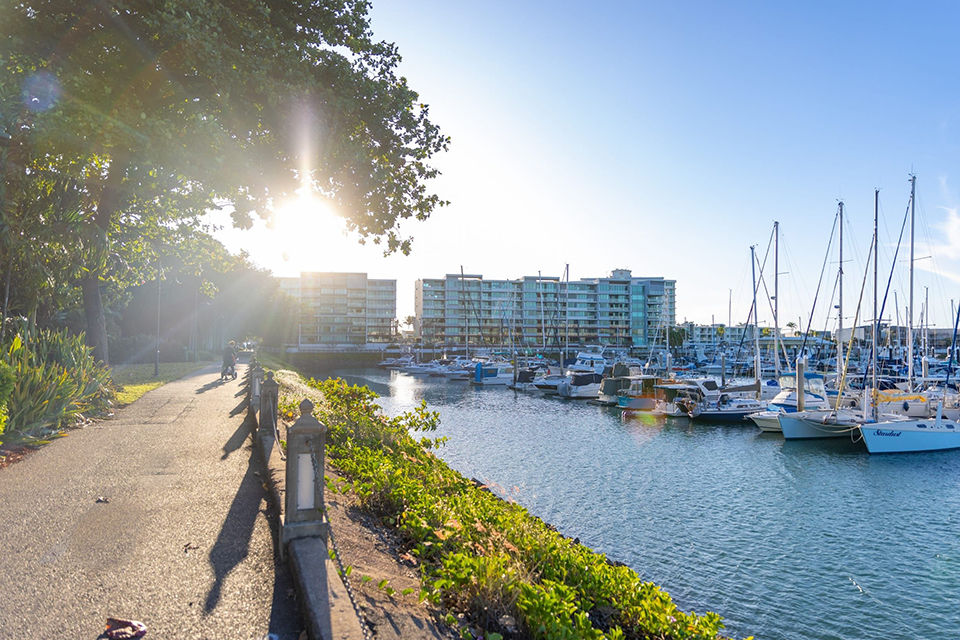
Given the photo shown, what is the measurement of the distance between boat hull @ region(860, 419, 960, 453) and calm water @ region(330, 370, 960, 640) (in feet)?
2.43

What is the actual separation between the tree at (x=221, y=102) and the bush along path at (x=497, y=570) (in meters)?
5.87

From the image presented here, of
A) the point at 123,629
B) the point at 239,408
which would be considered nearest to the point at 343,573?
the point at 123,629

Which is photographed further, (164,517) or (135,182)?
(135,182)

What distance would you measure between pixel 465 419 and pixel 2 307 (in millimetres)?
25583

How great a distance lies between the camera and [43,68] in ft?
33.3

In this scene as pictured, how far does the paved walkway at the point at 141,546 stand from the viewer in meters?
4.49

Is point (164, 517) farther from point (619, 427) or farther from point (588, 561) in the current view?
point (619, 427)

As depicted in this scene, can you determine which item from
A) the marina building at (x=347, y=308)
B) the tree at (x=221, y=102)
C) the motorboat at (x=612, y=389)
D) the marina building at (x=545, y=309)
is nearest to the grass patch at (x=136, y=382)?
the tree at (x=221, y=102)

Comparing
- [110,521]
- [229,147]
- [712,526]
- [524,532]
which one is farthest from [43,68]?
[712,526]

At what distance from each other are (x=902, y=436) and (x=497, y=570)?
27437mm

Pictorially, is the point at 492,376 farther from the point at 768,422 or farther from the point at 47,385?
the point at 47,385

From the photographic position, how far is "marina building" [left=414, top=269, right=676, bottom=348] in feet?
455

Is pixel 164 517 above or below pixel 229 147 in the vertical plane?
below

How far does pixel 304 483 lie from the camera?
5504 mm
